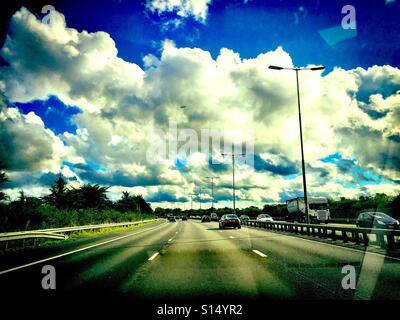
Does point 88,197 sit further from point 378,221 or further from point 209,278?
point 209,278

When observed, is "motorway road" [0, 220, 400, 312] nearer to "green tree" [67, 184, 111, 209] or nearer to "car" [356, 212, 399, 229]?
"car" [356, 212, 399, 229]

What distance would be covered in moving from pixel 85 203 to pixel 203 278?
5335cm

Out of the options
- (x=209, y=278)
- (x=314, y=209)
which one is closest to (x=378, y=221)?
(x=314, y=209)

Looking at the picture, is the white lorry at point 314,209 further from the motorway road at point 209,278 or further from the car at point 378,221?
the motorway road at point 209,278

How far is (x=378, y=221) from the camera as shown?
2655cm

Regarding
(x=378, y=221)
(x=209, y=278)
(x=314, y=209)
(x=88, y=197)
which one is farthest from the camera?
(x=88, y=197)

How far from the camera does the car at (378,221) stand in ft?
83.6

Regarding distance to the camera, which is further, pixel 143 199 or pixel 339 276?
pixel 143 199

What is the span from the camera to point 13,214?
2184cm

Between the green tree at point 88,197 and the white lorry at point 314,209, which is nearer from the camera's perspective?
the white lorry at point 314,209

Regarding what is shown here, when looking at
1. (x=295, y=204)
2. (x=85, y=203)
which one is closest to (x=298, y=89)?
(x=295, y=204)

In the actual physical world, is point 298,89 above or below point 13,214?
above

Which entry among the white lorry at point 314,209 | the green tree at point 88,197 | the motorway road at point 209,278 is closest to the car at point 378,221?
the white lorry at point 314,209
